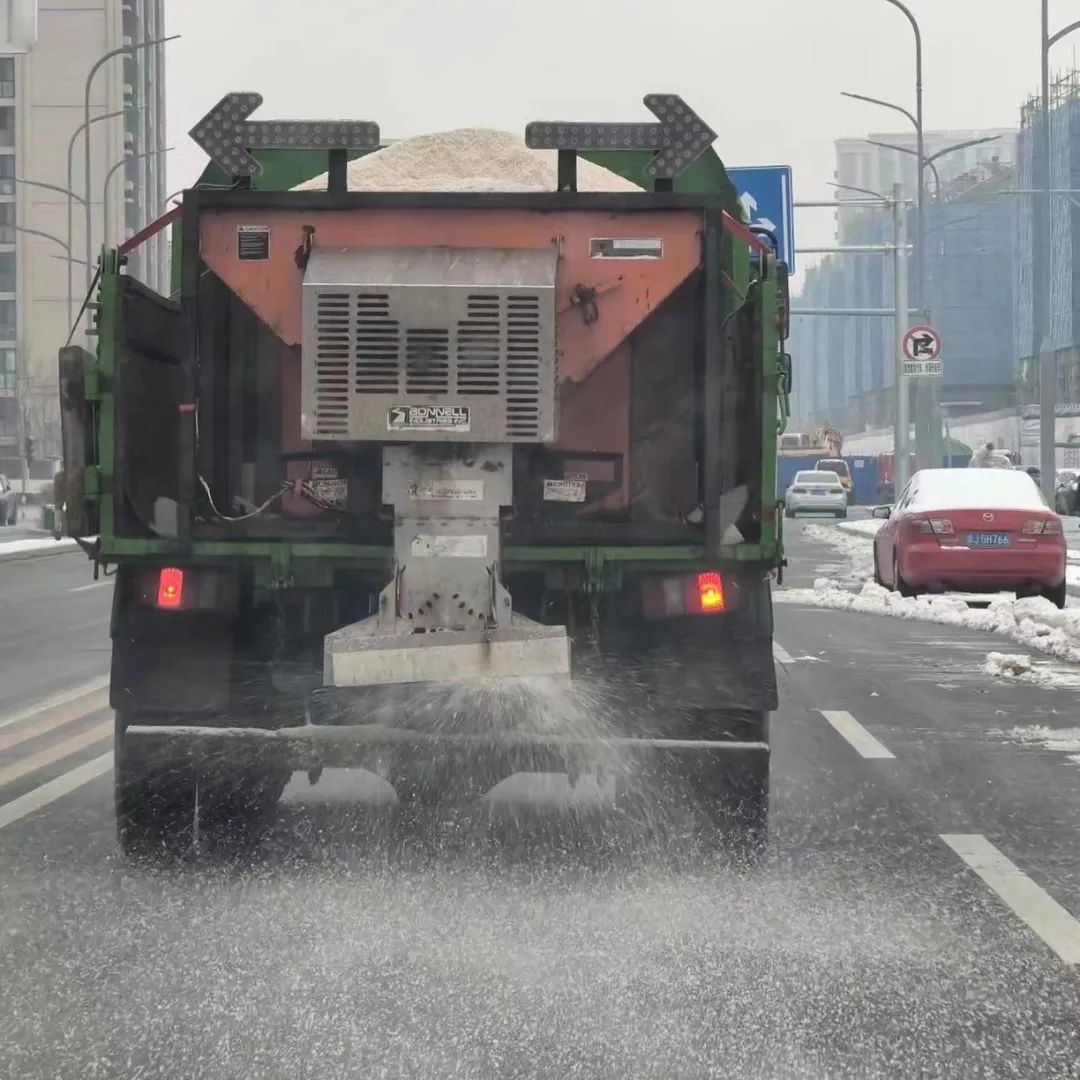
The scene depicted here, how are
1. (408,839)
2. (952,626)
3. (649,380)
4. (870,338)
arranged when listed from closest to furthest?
(408,839) < (649,380) < (952,626) < (870,338)

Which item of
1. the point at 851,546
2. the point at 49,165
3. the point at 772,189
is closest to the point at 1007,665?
the point at 772,189

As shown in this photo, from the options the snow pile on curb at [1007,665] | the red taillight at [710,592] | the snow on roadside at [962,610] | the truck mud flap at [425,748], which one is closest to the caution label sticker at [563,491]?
the red taillight at [710,592]

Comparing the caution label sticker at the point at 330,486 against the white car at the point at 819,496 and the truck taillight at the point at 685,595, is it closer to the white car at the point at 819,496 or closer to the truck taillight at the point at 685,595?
the truck taillight at the point at 685,595

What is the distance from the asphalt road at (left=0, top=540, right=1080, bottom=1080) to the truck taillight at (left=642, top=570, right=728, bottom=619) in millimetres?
823

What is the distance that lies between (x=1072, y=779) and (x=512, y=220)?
3.56 m

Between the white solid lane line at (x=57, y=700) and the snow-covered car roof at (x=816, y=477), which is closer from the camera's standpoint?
the white solid lane line at (x=57, y=700)

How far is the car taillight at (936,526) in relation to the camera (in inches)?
732

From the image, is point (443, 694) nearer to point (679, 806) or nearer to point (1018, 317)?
point (679, 806)

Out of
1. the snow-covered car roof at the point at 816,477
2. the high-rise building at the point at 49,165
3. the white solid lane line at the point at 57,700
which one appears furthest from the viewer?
the high-rise building at the point at 49,165

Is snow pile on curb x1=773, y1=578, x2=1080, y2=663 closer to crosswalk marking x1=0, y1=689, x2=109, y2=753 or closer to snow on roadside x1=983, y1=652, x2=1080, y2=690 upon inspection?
snow on roadside x1=983, y1=652, x2=1080, y2=690

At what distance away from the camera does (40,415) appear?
87.1m

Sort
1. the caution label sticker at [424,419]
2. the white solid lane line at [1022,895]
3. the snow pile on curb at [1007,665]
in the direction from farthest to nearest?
1. the snow pile on curb at [1007,665]
2. the caution label sticker at [424,419]
3. the white solid lane line at [1022,895]

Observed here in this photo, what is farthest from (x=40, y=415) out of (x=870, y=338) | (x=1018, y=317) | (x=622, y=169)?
(x=622, y=169)

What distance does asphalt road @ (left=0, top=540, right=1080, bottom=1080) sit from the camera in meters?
4.20
